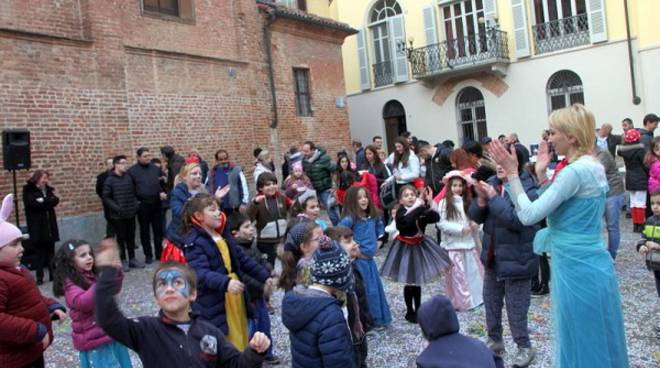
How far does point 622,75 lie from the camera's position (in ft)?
60.7

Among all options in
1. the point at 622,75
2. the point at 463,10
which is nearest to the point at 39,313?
the point at 622,75

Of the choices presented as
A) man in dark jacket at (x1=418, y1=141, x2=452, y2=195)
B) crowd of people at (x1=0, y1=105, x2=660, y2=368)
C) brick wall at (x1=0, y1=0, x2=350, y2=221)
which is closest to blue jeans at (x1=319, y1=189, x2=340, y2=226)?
man in dark jacket at (x1=418, y1=141, x2=452, y2=195)

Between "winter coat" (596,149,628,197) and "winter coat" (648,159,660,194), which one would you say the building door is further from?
"winter coat" (648,159,660,194)

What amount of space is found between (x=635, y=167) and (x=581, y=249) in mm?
7507

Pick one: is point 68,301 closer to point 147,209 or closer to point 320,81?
point 147,209

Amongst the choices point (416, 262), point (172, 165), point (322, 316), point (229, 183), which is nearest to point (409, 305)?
point (416, 262)

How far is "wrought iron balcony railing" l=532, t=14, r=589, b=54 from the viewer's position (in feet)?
62.8

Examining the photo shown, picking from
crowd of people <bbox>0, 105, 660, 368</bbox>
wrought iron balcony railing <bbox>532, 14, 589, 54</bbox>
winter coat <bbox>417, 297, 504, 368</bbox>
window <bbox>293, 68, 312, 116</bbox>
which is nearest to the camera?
winter coat <bbox>417, 297, 504, 368</bbox>

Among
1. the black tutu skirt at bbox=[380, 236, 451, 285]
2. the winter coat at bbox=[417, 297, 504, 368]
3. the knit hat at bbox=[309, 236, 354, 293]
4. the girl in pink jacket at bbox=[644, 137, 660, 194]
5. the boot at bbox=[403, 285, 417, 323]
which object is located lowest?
the boot at bbox=[403, 285, 417, 323]

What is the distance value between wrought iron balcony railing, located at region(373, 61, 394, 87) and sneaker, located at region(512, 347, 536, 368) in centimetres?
2020

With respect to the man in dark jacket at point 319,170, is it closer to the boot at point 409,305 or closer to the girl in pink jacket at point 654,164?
the boot at point 409,305

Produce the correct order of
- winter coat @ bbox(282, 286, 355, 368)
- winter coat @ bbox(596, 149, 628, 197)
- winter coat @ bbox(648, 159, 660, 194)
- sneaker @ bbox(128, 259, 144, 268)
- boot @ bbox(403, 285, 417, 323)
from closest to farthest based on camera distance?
winter coat @ bbox(282, 286, 355, 368) → boot @ bbox(403, 285, 417, 323) → winter coat @ bbox(648, 159, 660, 194) → winter coat @ bbox(596, 149, 628, 197) → sneaker @ bbox(128, 259, 144, 268)

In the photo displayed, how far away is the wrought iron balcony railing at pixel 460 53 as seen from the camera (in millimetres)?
20531

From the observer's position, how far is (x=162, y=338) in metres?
2.74
